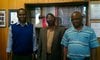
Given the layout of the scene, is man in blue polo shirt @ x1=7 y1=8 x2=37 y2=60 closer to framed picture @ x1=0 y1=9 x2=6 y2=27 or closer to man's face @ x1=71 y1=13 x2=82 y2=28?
man's face @ x1=71 y1=13 x2=82 y2=28

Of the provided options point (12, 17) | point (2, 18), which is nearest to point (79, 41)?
point (12, 17)

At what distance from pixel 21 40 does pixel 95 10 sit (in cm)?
152

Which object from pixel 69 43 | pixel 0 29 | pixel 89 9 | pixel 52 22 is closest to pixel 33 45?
pixel 52 22

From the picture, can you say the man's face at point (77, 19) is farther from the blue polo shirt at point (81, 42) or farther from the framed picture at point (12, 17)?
the framed picture at point (12, 17)

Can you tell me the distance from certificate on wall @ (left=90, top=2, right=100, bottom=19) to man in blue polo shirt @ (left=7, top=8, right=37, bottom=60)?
1.24 m

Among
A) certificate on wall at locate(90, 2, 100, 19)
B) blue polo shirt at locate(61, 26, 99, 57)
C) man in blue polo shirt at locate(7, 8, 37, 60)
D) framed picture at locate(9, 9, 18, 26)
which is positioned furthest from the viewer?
framed picture at locate(9, 9, 18, 26)

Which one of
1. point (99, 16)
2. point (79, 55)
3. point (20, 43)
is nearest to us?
point (79, 55)

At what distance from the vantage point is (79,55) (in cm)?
307

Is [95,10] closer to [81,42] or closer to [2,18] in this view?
[81,42]

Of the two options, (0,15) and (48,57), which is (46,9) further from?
(48,57)

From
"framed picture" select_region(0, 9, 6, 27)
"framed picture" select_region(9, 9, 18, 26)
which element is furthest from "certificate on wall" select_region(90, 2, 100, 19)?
"framed picture" select_region(0, 9, 6, 27)

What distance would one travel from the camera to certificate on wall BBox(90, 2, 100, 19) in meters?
4.36

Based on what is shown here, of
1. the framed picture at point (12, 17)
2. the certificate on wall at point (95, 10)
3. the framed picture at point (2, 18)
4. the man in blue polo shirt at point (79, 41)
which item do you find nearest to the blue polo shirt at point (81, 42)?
the man in blue polo shirt at point (79, 41)

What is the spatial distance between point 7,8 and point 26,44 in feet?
5.44
